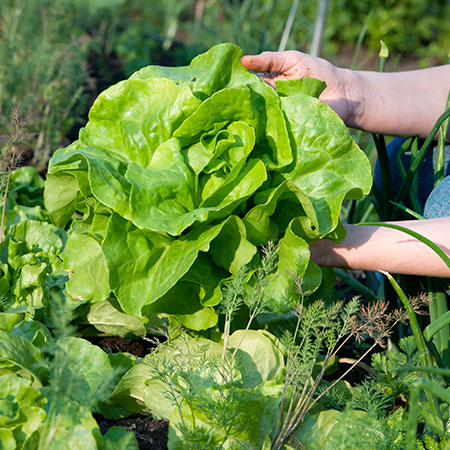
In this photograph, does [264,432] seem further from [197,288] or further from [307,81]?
[307,81]

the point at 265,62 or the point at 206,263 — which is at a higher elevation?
the point at 265,62

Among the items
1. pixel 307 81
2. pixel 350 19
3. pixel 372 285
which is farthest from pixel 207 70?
pixel 350 19

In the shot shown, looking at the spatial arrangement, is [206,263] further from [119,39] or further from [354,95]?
[119,39]

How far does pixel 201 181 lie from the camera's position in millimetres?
1555

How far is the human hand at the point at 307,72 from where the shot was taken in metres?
1.80

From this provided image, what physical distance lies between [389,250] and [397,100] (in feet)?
2.45

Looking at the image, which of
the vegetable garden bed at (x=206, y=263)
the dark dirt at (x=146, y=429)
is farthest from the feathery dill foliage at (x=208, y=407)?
the dark dirt at (x=146, y=429)

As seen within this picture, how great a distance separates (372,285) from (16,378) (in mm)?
1590

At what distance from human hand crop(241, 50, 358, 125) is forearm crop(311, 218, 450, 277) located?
0.54m

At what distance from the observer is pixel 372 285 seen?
2424 mm

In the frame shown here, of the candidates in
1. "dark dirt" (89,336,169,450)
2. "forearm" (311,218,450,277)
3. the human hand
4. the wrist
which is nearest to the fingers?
the human hand

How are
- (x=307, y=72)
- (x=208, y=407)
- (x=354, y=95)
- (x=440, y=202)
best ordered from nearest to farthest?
(x=208, y=407)
(x=440, y=202)
(x=307, y=72)
(x=354, y=95)

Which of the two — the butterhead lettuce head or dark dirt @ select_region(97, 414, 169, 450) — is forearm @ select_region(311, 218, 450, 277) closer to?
the butterhead lettuce head

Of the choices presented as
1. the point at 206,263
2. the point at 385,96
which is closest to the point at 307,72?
the point at 385,96
